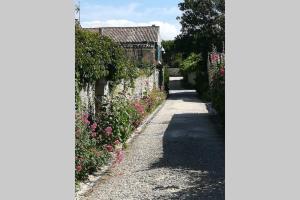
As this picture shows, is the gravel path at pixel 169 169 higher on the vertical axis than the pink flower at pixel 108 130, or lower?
lower

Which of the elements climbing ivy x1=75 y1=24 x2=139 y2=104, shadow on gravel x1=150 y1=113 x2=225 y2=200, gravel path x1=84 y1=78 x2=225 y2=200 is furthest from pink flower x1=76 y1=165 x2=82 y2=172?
climbing ivy x1=75 y1=24 x2=139 y2=104

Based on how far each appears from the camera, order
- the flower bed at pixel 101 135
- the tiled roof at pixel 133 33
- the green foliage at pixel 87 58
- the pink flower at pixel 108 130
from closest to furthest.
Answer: the flower bed at pixel 101 135, the green foliage at pixel 87 58, the pink flower at pixel 108 130, the tiled roof at pixel 133 33

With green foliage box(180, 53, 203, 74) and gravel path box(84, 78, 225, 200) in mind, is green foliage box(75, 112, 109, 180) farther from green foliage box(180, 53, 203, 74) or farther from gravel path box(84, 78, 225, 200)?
green foliage box(180, 53, 203, 74)

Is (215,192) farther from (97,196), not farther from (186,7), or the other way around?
(186,7)

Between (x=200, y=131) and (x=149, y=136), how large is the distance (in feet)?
6.19

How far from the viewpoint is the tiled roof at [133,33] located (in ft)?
139

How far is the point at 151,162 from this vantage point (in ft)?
31.0

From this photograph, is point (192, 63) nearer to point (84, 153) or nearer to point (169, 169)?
point (169, 169)

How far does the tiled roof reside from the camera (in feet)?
139

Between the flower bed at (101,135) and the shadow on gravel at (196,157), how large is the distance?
1.07 m

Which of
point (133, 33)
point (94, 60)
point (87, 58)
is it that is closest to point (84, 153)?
point (87, 58)

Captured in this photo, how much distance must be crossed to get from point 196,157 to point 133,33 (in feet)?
112

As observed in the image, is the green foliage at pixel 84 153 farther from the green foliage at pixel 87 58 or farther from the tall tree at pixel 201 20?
the tall tree at pixel 201 20

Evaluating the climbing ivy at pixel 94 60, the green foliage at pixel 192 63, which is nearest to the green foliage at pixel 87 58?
Result: the climbing ivy at pixel 94 60
